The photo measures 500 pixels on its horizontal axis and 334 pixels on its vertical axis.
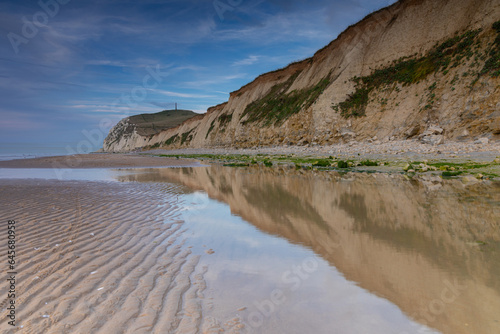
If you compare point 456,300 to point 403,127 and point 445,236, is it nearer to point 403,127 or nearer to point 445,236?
point 445,236

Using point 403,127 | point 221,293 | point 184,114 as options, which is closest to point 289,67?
point 403,127

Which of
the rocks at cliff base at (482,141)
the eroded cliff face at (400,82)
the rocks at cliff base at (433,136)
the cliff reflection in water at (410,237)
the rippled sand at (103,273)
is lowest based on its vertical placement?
the cliff reflection in water at (410,237)

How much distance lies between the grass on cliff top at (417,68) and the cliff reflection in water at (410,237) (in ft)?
62.2

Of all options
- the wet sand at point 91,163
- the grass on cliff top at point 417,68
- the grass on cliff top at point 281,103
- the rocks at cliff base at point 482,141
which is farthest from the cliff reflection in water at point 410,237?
the grass on cliff top at point 281,103

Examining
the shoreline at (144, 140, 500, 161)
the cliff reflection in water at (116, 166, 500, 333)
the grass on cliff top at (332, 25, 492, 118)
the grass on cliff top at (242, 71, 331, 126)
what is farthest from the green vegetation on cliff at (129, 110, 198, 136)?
the cliff reflection in water at (116, 166, 500, 333)

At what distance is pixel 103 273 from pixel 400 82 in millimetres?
31939

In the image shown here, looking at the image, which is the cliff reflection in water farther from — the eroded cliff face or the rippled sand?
the eroded cliff face

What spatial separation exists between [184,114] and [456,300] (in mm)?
203524

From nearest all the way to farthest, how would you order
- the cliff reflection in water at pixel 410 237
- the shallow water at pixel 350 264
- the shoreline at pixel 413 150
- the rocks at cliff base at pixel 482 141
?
1. the shallow water at pixel 350 264
2. the cliff reflection in water at pixel 410 237
3. the shoreline at pixel 413 150
4. the rocks at cliff base at pixel 482 141

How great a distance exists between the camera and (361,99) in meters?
32.6

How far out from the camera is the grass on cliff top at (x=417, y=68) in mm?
23669

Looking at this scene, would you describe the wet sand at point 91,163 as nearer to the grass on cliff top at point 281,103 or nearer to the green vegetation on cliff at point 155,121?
the grass on cliff top at point 281,103

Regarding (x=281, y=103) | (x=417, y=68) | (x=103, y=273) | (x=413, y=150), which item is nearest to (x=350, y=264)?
(x=103, y=273)

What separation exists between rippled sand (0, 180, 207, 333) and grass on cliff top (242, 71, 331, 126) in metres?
35.1
